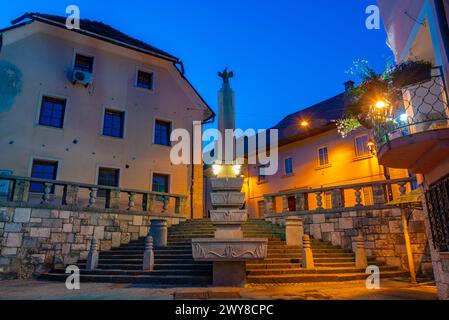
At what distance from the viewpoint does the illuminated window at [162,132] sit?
18.2 metres

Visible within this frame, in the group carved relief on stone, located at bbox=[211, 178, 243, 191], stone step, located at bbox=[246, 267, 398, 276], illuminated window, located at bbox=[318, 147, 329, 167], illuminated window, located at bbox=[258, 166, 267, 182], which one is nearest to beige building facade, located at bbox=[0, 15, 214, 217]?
illuminated window, located at bbox=[258, 166, 267, 182]

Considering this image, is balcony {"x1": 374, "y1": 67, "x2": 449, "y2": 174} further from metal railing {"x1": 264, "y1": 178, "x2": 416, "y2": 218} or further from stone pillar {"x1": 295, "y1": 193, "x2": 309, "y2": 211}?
stone pillar {"x1": 295, "y1": 193, "x2": 309, "y2": 211}

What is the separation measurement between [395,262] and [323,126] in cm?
1128

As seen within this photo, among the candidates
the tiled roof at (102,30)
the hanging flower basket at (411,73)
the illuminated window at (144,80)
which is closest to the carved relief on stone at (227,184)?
the hanging flower basket at (411,73)

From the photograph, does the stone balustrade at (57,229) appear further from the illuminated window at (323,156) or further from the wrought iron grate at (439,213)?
the illuminated window at (323,156)

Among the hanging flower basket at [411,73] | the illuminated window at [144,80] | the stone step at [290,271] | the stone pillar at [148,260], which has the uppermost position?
the illuminated window at [144,80]

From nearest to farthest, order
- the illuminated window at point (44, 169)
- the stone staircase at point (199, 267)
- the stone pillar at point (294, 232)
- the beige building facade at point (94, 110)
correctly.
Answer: the stone staircase at point (199, 267) < the stone pillar at point (294, 232) < the illuminated window at point (44, 169) < the beige building facade at point (94, 110)

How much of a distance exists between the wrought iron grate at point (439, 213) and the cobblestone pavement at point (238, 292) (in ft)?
6.31

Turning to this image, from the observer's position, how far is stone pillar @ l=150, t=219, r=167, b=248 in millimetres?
11828

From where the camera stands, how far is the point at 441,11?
15.7 feet

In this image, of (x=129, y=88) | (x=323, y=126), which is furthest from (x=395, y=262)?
(x=129, y=88)

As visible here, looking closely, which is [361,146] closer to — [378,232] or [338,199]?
A: [338,199]

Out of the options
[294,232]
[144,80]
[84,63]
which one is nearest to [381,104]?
[294,232]
